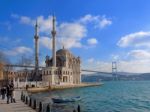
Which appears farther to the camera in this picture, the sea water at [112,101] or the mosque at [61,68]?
the mosque at [61,68]

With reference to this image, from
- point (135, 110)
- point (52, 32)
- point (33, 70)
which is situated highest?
point (52, 32)

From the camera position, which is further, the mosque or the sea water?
the mosque

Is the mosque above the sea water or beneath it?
above

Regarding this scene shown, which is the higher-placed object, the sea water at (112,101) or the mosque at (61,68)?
the mosque at (61,68)

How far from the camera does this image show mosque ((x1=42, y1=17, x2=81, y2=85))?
10151 cm

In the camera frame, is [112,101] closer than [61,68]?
Yes

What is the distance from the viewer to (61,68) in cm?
10838

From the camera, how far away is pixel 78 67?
12525cm

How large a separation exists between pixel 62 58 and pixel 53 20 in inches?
850

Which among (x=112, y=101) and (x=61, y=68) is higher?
(x=61, y=68)

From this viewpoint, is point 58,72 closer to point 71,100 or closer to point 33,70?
point 33,70

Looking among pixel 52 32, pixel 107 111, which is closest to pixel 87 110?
pixel 107 111

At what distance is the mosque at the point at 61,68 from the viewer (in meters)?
102

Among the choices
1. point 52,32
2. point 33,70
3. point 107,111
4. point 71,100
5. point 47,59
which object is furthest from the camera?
point 47,59
